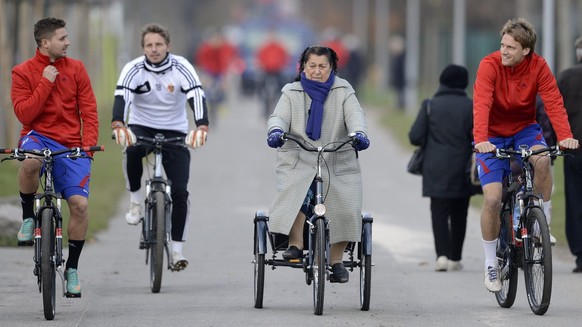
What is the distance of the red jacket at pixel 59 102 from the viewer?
33.4 ft

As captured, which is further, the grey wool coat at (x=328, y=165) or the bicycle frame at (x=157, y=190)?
the bicycle frame at (x=157, y=190)

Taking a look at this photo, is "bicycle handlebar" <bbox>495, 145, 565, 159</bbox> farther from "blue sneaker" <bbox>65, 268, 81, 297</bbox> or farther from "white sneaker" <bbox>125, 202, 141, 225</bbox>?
"white sneaker" <bbox>125, 202, 141, 225</bbox>

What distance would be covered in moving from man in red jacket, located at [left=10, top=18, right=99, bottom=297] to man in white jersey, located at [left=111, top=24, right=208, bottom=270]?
1.26 meters

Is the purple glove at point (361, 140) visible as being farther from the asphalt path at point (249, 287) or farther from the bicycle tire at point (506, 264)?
the bicycle tire at point (506, 264)

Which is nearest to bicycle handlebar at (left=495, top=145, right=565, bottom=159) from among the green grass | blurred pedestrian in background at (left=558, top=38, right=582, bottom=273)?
blurred pedestrian in background at (left=558, top=38, right=582, bottom=273)

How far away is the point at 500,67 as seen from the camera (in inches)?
410

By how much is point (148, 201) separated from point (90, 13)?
86.2ft

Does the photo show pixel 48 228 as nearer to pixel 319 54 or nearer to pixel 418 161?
pixel 319 54

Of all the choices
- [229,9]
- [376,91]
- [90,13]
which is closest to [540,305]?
[90,13]

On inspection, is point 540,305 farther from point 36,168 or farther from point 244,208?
point 244,208

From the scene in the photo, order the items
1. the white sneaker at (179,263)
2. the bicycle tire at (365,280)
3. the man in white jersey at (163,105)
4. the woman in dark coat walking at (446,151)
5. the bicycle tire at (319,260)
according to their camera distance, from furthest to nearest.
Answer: the woman in dark coat walking at (446,151) → the man in white jersey at (163,105) → the white sneaker at (179,263) → the bicycle tire at (365,280) → the bicycle tire at (319,260)

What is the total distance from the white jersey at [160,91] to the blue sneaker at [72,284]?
1.66 m

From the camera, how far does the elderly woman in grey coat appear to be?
33.1ft

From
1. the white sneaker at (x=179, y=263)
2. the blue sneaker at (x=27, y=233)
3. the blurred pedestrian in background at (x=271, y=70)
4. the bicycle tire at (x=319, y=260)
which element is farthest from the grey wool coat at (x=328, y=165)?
the blurred pedestrian in background at (x=271, y=70)
